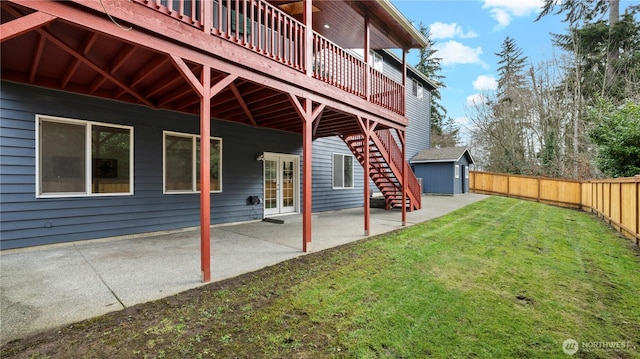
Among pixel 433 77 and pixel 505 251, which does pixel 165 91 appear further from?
pixel 433 77

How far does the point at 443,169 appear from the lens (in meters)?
15.5

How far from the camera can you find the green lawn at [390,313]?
6.88 ft

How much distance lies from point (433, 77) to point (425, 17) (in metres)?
6.76

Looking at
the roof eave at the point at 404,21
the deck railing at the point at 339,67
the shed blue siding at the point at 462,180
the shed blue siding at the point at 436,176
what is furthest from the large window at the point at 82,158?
the shed blue siding at the point at 462,180

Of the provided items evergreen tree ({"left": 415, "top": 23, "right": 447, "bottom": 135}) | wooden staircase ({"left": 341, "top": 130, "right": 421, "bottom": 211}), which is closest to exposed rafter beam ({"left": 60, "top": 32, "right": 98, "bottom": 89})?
wooden staircase ({"left": 341, "top": 130, "right": 421, "bottom": 211})

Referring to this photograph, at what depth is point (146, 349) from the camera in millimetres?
2049

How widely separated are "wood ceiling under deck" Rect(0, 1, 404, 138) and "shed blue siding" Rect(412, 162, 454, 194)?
34.6 ft

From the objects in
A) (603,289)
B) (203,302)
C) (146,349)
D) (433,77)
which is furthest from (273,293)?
(433,77)

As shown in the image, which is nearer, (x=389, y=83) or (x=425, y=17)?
(x=389, y=83)

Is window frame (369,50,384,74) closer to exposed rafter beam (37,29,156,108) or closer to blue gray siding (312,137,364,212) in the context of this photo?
blue gray siding (312,137,364,212)

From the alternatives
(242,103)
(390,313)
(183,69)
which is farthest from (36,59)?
(390,313)

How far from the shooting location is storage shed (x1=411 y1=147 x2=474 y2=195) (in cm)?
1520

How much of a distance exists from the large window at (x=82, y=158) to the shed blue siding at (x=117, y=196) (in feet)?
0.39

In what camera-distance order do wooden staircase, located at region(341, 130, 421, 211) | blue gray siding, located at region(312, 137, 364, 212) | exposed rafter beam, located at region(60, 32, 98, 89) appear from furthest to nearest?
blue gray siding, located at region(312, 137, 364, 212) < wooden staircase, located at region(341, 130, 421, 211) < exposed rafter beam, located at region(60, 32, 98, 89)
